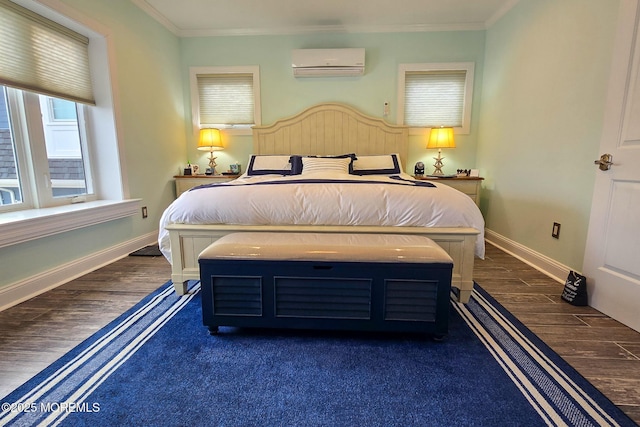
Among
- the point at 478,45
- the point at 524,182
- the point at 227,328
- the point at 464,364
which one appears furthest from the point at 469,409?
the point at 478,45

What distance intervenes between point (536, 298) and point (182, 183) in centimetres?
381

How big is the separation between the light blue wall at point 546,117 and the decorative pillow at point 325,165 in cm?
175

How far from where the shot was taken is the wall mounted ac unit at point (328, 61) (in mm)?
3711

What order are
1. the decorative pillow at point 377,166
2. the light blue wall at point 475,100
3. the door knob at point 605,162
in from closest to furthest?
the door knob at point 605,162
the light blue wall at point 475,100
the decorative pillow at point 377,166

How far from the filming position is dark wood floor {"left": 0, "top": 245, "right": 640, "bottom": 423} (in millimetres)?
1357

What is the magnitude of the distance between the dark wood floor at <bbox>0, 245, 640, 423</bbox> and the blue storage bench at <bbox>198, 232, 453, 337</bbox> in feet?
2.24

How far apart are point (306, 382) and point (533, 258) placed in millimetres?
2448

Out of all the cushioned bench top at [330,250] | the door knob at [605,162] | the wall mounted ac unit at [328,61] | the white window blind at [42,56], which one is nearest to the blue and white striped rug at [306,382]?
the cushioned bench top at [330,250]

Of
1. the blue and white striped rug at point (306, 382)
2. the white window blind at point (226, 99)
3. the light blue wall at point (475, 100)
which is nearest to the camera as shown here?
the blue and white striped rug at point (306, 382)

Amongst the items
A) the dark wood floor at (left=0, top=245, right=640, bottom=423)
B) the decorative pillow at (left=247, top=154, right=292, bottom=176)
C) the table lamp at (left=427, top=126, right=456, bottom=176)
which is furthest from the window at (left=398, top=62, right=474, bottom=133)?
the dark wood floor at (left=0, top=245, right=640, bottom=423)

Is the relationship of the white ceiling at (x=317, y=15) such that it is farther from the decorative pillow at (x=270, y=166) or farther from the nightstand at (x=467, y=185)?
the nightstand at (x=467, y=185)

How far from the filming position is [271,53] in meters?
3.92

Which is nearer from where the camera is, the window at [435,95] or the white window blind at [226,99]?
the window at [435,95]

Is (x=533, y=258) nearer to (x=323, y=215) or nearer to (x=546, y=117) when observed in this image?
(x=546, y=117)
